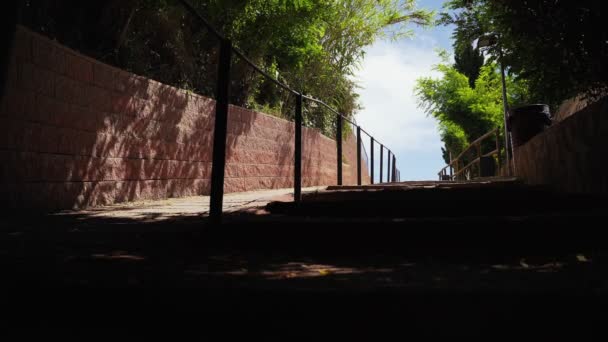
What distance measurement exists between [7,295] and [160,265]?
55 cm

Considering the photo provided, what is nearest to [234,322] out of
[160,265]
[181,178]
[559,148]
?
[160,265]

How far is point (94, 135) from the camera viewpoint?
4598 mm

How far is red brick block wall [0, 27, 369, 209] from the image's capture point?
3.76 meters

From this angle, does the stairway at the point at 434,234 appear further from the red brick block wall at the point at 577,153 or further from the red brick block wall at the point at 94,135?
the red brick block wall at the point at 94,135

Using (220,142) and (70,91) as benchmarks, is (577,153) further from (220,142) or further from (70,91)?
(70,91)

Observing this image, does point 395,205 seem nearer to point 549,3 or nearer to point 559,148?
point 559,148

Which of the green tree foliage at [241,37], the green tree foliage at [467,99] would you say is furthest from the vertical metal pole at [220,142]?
the green tree foliage at [467,99]

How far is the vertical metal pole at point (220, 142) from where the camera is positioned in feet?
8.29

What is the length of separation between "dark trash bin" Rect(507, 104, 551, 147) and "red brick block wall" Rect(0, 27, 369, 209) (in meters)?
4.55

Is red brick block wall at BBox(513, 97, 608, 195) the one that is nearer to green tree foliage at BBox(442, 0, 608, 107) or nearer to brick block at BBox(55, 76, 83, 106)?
green tree foliage at BBox(442, 0, 608, 107)

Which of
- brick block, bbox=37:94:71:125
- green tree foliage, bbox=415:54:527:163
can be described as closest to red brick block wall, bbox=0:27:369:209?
brick block, bbox=37:94:71:125

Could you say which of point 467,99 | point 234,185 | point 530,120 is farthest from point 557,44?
point 467,99

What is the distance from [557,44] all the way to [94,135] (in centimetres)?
453

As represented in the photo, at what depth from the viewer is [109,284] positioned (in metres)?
1.45
